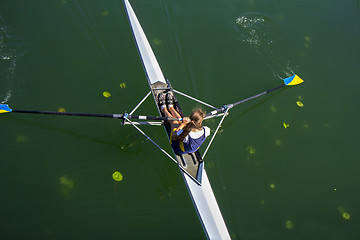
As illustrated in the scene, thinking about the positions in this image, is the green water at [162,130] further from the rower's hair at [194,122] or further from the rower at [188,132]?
the rower's hair at [194,122]

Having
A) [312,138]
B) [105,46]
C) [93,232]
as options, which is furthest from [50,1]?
[312,138]

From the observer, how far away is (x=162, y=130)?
502cm

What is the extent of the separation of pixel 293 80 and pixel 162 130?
3.27 metres

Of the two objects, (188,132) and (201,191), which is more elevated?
(188,132)

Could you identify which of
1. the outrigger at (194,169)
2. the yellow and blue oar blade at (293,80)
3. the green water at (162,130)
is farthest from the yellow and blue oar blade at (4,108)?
the yellow and blue oar blade at (293,80)

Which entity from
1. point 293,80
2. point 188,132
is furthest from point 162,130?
point 293,80

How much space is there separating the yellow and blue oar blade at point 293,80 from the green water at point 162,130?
21 cm

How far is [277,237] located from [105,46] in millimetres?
5111

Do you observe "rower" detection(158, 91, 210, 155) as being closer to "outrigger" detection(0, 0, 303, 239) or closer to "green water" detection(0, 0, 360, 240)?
"outrigger" detection(0, 0, 303, 239)

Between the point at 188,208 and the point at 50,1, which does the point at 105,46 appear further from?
the point at 188,208

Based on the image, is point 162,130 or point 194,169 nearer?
point 194,169

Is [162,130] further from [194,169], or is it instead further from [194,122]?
[194,122]

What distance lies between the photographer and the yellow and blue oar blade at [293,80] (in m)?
5.89

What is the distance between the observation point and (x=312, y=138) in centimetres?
554
